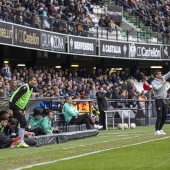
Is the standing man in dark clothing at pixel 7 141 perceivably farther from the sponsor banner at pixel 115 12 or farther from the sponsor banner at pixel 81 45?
the sponsor banner at pixel 115 12

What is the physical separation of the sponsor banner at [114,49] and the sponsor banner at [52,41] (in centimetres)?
436

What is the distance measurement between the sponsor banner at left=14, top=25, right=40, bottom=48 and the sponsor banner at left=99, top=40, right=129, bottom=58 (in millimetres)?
7487

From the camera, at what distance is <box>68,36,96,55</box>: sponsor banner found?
34.6m

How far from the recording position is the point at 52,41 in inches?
1276

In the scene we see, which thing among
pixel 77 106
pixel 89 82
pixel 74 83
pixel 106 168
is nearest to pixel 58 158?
pixel 106 168

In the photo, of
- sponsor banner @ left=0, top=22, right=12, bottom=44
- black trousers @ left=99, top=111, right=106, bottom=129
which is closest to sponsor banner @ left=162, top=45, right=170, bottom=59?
sponsor banner @ left=0, top=22, right=12, bottom=44

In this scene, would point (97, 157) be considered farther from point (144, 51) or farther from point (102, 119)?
point (144, 51)

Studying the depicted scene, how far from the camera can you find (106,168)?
1048 centimetres

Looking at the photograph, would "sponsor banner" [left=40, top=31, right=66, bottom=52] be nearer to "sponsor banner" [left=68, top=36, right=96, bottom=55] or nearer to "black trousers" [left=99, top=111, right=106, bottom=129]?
"sponsor banner" [left=68, top=36, right=96, bottom=55]

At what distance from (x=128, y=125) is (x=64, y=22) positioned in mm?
8066

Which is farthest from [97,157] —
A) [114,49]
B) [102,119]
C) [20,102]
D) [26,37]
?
[114,49]

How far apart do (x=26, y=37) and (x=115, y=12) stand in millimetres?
15908

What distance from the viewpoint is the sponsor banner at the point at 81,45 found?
3462 centimetres

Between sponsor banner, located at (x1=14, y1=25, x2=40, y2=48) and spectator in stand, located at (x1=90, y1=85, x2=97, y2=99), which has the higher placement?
sponsor banner, located at (x1=14, y1=25, x2=40, y2=48)
